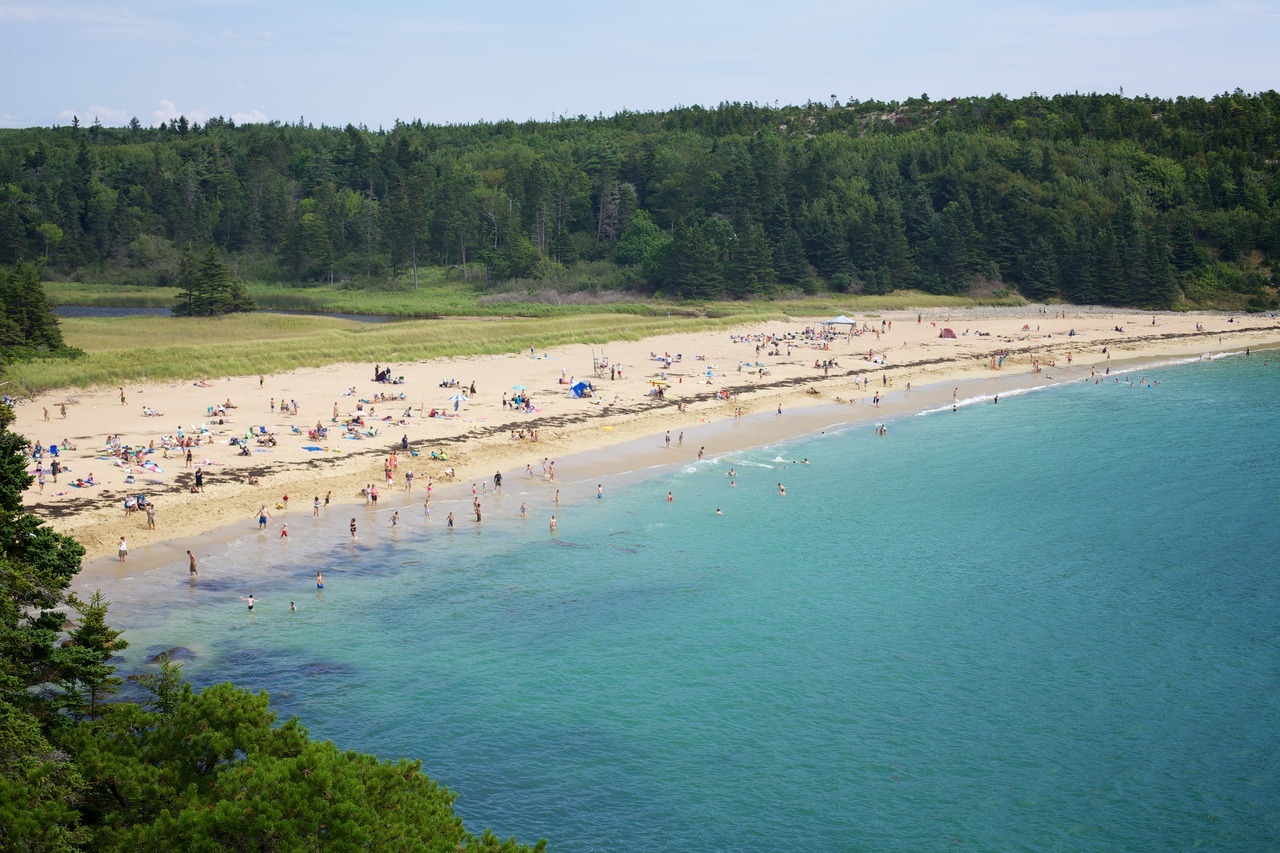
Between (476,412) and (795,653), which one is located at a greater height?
(476,412)

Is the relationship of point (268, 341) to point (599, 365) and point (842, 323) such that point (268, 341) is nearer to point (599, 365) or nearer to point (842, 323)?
point (599, 365)

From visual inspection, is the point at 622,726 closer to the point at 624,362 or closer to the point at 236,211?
the point at 624,362

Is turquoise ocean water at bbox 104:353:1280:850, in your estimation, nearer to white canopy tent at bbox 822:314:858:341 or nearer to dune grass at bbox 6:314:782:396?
dune grass at bbox 6:314:782:396

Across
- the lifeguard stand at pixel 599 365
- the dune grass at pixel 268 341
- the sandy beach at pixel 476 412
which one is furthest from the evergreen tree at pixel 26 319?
the lifeguard stand at pixel 599 365

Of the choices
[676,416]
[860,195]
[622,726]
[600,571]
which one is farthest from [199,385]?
[860,195]

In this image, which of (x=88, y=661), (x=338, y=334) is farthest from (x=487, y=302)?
(x=88, y=661)

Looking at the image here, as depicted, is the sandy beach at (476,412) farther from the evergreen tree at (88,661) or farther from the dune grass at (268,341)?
the evergreen tree at (88,661)
